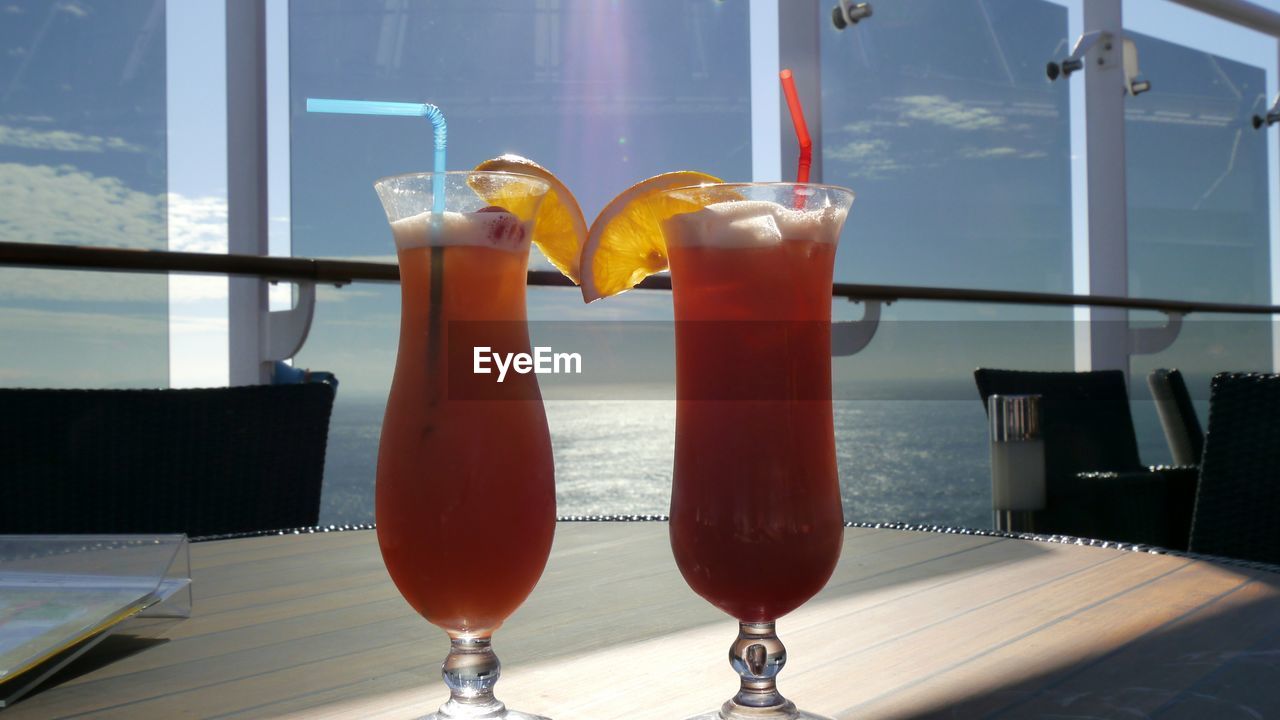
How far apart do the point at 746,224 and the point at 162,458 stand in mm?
1325

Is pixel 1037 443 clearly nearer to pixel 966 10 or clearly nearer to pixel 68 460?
pixel 68 460

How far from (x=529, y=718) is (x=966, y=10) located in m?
20.9

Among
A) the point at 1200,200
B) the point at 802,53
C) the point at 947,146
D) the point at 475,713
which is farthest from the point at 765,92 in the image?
the point at 947,146

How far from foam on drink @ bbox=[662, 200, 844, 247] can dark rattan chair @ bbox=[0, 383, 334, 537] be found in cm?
119

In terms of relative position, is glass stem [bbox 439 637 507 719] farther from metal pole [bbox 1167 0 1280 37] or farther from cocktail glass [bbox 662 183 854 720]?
metal pole [bbox 1167 0 1280 37]

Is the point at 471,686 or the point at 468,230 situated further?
the point at 468,230

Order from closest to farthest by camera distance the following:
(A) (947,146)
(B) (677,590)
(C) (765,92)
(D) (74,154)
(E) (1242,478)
→ (B) (677,590)
(E) (1242,478)
(C) (765,92)
(D) (74,154)
(A) (947,146)

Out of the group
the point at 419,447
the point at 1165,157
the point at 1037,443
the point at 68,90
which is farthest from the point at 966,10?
the point at 419,447

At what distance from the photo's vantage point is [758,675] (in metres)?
0.56

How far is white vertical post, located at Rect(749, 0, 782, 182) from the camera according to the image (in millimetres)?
3973

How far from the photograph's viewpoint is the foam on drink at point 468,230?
684 mm

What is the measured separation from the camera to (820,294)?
74 centimetres

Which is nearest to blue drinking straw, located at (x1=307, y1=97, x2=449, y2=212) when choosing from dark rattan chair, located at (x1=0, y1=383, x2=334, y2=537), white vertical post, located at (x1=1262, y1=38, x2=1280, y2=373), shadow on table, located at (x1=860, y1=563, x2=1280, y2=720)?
shadow on table, located at (x1=860, y1=563, x2=1280, y2=720)

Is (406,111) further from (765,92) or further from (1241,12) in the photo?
(1241,12)
